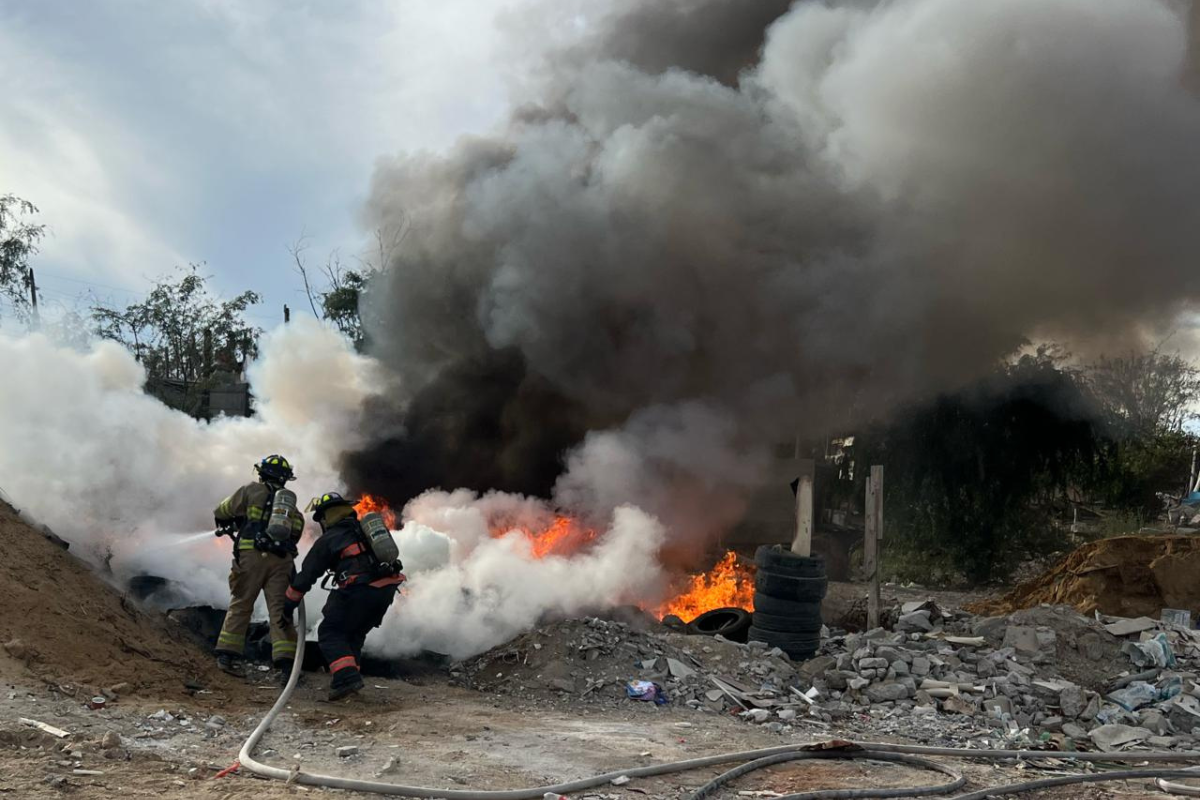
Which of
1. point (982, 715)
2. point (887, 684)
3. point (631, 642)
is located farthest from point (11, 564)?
point (982, 715)

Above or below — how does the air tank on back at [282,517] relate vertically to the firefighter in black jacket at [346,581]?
above

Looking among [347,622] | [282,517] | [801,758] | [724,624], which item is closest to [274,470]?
[282,517]

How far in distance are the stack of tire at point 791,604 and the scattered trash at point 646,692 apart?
189cm

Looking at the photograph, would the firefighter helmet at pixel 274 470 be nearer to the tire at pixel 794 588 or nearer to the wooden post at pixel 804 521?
the tire at pixel 794 588

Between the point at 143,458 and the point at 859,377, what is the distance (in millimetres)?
11254

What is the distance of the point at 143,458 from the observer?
35.4 ft

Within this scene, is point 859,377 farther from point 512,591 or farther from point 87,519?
point 87,519

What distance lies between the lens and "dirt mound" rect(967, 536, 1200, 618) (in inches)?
506

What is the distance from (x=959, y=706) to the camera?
328 inches

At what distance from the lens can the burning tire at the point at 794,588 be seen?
32.1ft

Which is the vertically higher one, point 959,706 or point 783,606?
point 783,606

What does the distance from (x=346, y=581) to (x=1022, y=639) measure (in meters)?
6.84

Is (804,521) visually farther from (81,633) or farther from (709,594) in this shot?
(81,633)

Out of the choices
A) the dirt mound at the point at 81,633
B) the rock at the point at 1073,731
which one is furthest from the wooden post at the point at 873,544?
the dirt mound at the point at 81,633
